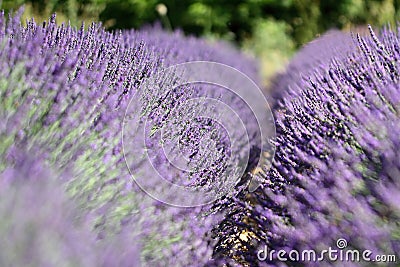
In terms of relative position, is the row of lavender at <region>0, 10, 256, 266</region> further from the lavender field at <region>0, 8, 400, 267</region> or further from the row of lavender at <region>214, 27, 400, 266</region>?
the row of lavender at <region>214, 27, 400, 266</region>

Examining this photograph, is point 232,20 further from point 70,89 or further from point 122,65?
point 70,89

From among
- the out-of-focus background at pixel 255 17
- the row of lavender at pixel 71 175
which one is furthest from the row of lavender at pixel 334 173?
the out-of-focus background at pixel 255 17

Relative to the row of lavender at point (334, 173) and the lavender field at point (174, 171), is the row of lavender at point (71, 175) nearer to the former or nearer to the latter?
the lavender field at point (174, 171)

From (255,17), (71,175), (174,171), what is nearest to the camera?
(71,175)

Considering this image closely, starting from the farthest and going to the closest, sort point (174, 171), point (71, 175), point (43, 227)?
point (174, 171) → point (71, 175) → point (43, 227)

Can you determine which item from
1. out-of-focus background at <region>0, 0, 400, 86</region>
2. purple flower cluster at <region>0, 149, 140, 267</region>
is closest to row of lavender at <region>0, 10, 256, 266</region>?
purple flower cluster at <region>0, 149, 140, 267</region>

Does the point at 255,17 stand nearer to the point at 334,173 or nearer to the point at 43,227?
the point at 334,173

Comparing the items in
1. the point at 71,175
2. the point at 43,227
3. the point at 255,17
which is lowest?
the point at 43,227

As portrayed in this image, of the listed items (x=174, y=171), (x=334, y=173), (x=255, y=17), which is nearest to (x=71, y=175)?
(x=174, y=171)
